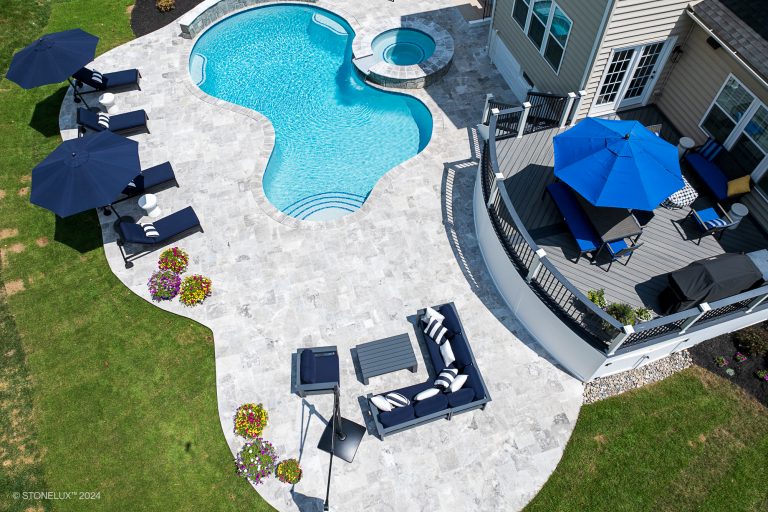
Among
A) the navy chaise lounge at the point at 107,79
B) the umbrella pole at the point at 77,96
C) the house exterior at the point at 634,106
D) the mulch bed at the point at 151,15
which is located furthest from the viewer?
the mulch bed at the point at 151,15

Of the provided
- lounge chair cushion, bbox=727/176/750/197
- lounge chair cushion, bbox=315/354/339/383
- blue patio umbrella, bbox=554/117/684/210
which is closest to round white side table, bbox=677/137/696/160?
lounge chair cushion, bbox=727/176/750/197

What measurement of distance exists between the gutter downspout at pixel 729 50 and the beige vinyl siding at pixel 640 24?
0.96ft

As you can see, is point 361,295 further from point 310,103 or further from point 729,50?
point 729,50

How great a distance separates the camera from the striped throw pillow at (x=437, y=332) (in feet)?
46.1

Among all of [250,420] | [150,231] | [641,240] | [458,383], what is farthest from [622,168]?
[150,231]

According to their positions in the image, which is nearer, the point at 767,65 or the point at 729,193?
the point at 767,65

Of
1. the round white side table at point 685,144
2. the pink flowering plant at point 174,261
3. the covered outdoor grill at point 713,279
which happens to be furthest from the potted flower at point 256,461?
the round white side table at point 685,144

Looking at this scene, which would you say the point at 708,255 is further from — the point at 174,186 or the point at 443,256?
the point at 174,186

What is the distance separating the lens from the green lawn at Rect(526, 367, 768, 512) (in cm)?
1238

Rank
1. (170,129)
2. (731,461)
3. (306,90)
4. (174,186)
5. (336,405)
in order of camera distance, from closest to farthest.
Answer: (336,405) < (731,461) < (174,186) < (170,129) < (306,90)

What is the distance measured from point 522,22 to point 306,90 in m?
9.01

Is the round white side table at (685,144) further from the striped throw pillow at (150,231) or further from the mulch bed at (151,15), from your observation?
Answer: the mulch bed at (151,15)

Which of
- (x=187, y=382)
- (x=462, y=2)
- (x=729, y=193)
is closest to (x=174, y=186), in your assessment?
(x=187, y=382)

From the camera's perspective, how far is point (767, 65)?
13.2 meters
